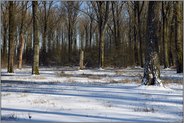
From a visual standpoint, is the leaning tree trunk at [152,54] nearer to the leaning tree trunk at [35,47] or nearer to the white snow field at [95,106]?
the white snow field at [95,106]

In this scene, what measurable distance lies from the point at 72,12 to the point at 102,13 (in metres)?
18.4

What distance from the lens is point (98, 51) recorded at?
1831 inches

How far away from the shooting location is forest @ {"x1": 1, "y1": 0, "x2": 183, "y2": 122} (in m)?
14.4

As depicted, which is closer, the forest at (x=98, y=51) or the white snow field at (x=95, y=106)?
the white snow field at (x=95, y=106)

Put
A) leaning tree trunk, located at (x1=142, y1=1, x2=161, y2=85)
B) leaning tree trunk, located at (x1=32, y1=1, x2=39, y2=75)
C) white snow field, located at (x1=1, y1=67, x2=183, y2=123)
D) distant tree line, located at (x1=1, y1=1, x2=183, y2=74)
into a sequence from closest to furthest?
white snow field, located at (x1=1, y1=67, x2=183, y2=123) < leaning tree trunk, located at (x1=142, y1=1, x2=161, y2=85) < leaning tree trunk, located at (x1=32, y1=1, x2=39, y2=75) < distant tree line, located at (x1=1, y1=1, x2=183, y2=74)

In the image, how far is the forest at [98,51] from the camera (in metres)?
14.4

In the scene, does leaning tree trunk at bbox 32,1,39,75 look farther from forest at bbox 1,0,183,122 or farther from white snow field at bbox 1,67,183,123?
white snow field at bbox 1,67,183,123

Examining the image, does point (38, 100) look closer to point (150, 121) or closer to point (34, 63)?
point (150, 121)

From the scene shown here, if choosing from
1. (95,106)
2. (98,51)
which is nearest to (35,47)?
(95,106)

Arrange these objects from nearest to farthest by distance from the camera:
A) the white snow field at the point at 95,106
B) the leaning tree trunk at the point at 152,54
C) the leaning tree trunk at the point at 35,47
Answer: the white snow field at the point at 95,106
the leaning tree trunk at the point at 152,54
the leaning tree trunk at the point at 35,47

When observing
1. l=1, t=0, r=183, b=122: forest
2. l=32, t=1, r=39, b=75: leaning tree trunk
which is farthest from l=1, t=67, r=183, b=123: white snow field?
l=32, t=1, r=39, b=75: leaning tree trunk

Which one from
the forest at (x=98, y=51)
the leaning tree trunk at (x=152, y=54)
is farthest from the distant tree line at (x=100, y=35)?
the leaning tree trunk at (x=152, y=54)

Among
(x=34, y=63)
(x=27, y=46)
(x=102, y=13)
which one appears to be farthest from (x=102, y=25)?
(x=27, y=46)

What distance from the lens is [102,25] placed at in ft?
135
